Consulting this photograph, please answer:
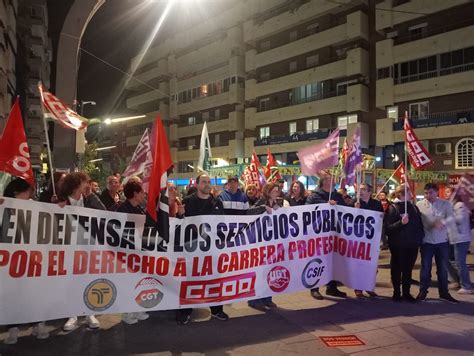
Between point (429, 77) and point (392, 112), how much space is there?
3.94m

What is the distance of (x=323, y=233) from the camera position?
708cm

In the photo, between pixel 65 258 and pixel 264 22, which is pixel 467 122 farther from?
pixel 65 258

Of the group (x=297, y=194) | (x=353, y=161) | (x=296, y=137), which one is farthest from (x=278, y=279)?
(x=296, y=137)

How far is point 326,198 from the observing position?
7.63 m

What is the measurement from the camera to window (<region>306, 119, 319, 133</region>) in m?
40.7

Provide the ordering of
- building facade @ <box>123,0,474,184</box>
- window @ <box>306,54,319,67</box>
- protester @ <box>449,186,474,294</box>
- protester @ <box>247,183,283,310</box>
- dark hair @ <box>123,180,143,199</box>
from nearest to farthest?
dark hair @ <box>123,180,143,199</box>
protester @ <box>247,183,283,310</box>
protester @ <box>449,186,474,294</box>
building facade @ <box>123,0,474,184</box>
window @ <box>306,54,319,67</box>

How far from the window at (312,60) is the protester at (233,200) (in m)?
35.9

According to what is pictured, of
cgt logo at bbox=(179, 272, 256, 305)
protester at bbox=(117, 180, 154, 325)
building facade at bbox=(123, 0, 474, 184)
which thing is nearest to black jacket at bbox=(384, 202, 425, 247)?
cgt logo at bbox=(179, 272, 256, 305)

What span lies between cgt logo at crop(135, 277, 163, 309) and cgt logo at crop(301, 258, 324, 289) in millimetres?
2251

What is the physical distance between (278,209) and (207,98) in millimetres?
47942

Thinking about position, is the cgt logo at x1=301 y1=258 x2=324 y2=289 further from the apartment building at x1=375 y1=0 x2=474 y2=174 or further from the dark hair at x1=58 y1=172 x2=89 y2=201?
the apartment building at x1=375 y1=0 x2=474 y2=174

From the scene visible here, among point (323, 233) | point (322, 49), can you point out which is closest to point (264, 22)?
point (322, 49)

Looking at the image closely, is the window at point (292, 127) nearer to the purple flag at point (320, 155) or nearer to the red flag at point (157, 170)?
the purple flag at point (320, 155)

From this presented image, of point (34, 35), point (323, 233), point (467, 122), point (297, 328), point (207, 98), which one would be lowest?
point (297, 328)
